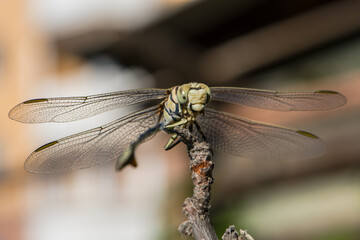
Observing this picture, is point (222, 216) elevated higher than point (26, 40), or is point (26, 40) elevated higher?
point (26, 40)

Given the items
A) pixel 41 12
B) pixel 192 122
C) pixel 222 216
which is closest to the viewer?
pixel 192 122

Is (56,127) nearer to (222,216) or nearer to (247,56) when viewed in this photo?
(247,56)

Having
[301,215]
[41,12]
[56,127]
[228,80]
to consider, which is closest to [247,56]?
[228,80]

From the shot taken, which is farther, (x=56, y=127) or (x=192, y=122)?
(x=56, y=127)

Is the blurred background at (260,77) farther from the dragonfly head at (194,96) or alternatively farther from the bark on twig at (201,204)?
the bark on twig at (201,204)

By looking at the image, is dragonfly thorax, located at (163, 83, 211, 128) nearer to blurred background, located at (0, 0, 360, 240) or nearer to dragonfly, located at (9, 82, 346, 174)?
dragonfly, located at (9, 82, 346, 174)

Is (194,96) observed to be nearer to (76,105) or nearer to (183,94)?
(183,94)

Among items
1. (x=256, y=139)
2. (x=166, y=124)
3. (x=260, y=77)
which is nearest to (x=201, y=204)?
(x=166, y=124)
